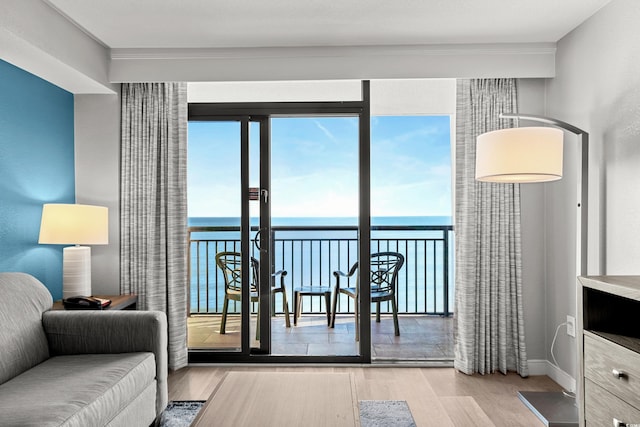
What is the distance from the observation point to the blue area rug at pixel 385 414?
2686 mm

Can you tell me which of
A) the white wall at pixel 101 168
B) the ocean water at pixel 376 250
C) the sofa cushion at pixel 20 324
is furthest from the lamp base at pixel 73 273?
the ocean water at pixel 376 250

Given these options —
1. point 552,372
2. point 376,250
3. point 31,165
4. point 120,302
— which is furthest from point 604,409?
point 31,165

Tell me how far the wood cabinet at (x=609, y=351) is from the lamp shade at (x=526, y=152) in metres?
0.68

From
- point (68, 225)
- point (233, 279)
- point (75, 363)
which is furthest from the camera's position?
point (233, 279)

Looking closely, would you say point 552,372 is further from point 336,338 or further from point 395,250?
point 395,250

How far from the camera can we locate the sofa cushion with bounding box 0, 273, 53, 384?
2236 mm

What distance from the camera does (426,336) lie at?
14.6ft

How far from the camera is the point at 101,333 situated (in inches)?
102

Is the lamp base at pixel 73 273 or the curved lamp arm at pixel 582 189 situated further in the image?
the lamp base at pixel 73 273

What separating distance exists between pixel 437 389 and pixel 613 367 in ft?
4.99

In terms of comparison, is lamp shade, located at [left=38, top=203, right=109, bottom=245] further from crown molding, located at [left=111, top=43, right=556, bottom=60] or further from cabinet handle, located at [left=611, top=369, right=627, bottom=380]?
cabinet handle, located at [left=611, top=369, right=627, bottom=380]

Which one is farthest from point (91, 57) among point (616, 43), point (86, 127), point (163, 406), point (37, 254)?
point (616, 43)

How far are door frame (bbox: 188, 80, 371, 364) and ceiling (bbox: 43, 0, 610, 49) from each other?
488 mm

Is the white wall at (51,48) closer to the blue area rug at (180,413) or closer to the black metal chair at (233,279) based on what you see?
the black metal chair at (233,279)
